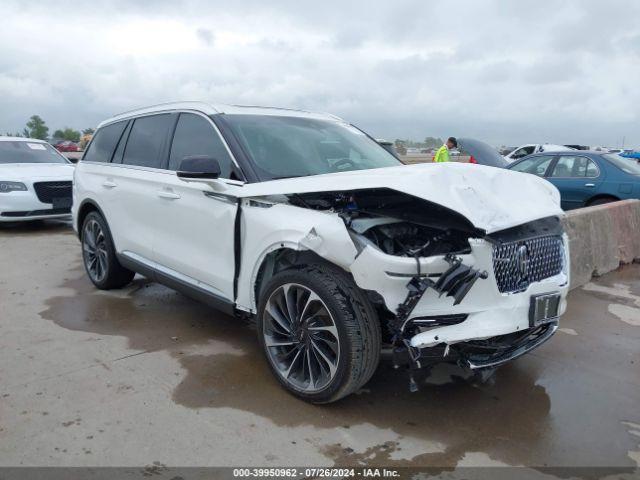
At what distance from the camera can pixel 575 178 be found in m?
9.57

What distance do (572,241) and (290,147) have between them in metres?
3.89

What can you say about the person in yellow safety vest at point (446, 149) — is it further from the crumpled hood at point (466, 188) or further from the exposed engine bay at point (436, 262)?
the exposed engine bay at point (436, 262)

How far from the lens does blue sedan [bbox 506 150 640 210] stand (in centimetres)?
901

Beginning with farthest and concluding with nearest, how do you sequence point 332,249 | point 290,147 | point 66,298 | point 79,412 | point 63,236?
point 63,236, point 66,298, point 290,147, point 79,412, point 332,249

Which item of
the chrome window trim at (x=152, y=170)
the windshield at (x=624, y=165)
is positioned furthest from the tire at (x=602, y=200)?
the chrome window trim at (x=152, y=170)

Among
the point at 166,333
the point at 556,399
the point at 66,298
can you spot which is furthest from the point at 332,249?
the point at 66,298

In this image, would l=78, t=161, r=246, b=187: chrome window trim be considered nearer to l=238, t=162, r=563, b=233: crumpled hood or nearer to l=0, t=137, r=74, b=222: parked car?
l=238, t=162, r=563, b=233: crumpled hood

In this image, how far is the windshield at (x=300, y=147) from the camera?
12.8 ft

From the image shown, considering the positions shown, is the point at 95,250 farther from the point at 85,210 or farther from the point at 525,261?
the point at 525,261

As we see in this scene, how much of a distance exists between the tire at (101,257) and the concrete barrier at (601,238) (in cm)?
491

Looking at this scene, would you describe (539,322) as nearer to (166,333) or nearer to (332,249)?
(332,249)

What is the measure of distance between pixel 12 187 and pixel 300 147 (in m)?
7.09

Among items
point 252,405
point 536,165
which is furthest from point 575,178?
point 252,405

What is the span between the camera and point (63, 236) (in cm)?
912
